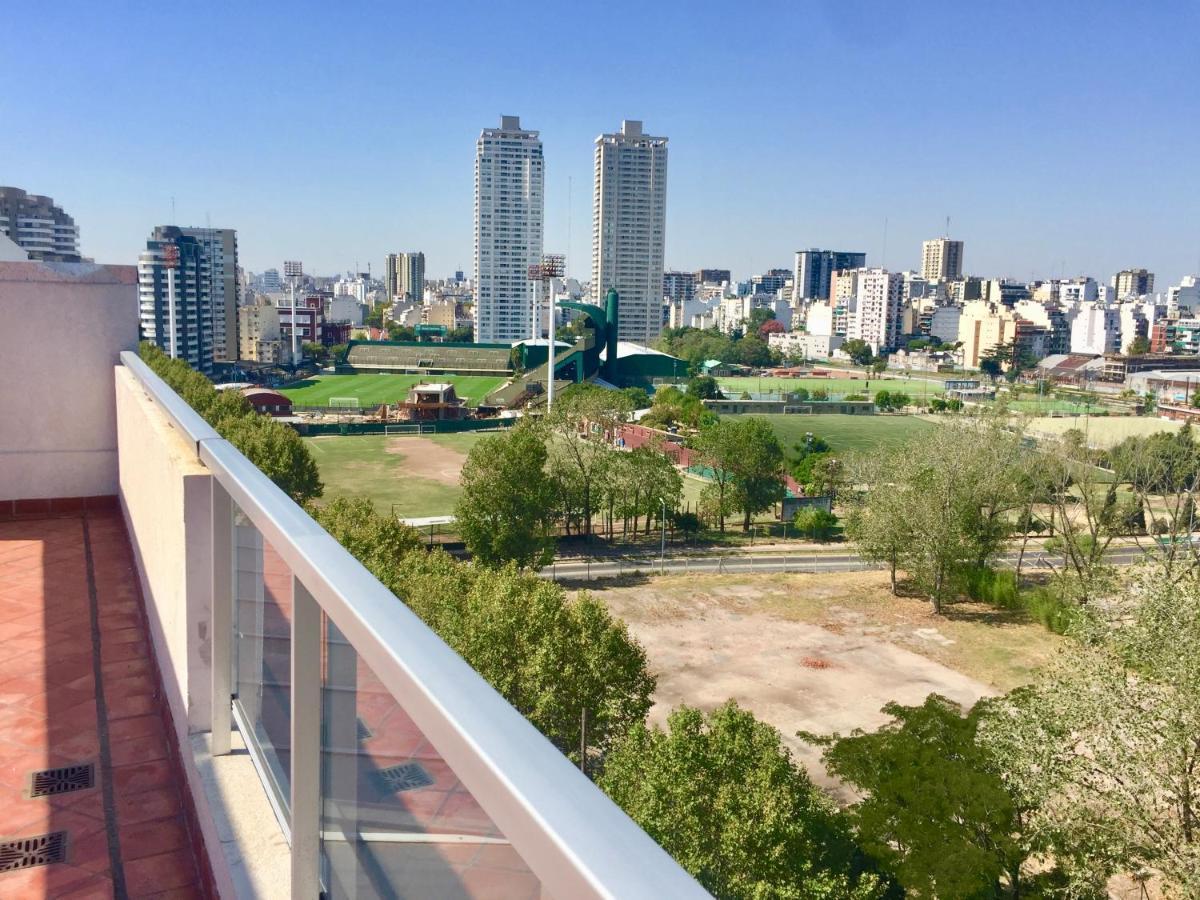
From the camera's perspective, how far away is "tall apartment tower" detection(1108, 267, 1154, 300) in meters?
190

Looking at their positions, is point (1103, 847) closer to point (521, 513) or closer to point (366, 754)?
point (366, 754)

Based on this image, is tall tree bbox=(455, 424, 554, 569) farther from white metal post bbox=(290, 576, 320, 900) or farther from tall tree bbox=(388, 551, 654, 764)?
white metal post bbox=(290, 576, 320, 900)

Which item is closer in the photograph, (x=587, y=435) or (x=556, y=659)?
(x=556, y=659)

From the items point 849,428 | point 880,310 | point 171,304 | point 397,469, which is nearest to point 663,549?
point 397,469

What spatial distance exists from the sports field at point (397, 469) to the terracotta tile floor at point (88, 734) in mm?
24901

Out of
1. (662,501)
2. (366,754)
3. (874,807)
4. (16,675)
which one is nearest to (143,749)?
(16,675)

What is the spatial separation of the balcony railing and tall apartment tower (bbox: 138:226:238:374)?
83.4m

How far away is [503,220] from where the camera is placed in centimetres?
12081

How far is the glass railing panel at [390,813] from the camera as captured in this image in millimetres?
1049

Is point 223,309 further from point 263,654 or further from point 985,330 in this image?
point 263,654

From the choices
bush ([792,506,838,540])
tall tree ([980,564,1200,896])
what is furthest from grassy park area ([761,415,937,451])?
tall tree ([980,564,1200,896])

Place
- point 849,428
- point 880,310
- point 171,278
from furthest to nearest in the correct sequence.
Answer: point 880,310 < point 171,278 < point 849,428

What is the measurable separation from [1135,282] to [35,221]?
614 feet

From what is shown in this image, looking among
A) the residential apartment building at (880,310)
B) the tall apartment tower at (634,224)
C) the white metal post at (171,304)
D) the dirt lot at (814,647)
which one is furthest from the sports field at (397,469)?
the residential apartment building at (880,310)
